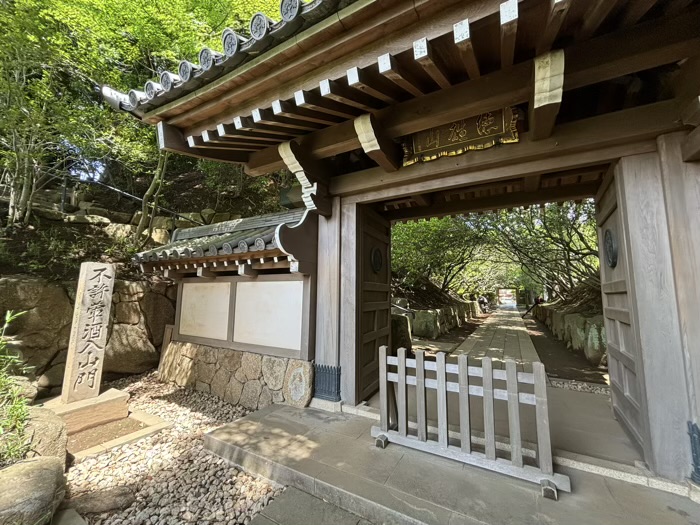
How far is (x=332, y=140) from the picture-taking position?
310cm

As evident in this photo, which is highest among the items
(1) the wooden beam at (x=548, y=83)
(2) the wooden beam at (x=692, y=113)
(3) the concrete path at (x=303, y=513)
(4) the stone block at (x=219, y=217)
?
(4) the stone block at (x=219, y=217)

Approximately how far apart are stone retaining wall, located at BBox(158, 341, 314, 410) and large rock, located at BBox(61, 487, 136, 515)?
1.65m

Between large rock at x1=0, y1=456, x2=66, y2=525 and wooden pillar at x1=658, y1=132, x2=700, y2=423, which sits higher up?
wooden pillar at x1=658, y1=132, x2=700, y2=423

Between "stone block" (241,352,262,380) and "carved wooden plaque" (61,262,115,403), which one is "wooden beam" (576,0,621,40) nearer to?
"stone block" (241,352,262,380)

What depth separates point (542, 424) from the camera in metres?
2.02

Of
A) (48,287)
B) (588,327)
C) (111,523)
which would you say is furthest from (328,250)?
(588,327)

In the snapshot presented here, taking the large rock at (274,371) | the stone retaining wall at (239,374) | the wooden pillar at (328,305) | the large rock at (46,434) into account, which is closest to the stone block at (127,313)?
the stone retaining wall at (239,374)

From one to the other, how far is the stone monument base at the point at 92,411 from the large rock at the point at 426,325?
830 centimetres

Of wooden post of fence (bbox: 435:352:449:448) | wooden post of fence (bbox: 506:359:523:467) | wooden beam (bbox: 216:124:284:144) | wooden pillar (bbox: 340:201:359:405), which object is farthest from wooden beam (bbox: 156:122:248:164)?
wooden post of fence (bbox: 506:359:523:467)

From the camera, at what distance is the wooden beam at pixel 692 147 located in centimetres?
190

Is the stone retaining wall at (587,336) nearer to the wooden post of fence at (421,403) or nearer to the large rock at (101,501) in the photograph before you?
the wooden post of fence at (421,403)

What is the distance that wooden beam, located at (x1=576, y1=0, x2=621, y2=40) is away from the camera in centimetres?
154

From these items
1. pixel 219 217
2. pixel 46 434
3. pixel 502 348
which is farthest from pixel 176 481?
pixel 219 217

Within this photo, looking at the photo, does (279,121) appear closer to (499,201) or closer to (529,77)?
(529,77)
